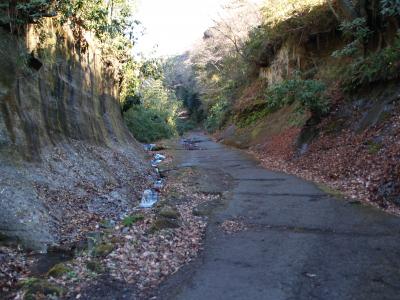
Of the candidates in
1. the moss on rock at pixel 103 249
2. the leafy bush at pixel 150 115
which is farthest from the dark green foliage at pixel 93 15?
the leafy bush at pixel 150 115

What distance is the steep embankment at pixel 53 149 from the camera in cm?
820

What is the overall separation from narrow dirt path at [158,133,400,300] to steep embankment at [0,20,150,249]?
322cm

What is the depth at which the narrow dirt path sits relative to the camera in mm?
5246

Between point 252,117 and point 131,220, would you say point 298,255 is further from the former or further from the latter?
point 252,117

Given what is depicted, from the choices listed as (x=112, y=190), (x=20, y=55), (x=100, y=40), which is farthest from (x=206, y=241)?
(x=100, y=40)

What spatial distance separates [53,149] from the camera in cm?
1118

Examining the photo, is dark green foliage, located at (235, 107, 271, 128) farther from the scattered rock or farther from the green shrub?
the green shrub

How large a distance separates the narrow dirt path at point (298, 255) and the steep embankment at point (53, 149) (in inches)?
127

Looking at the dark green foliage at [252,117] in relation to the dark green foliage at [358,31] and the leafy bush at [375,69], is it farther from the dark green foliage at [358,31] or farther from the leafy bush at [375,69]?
the leafy bush at [375,69]

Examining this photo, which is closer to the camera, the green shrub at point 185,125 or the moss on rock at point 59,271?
the moss on rock at point 59,271

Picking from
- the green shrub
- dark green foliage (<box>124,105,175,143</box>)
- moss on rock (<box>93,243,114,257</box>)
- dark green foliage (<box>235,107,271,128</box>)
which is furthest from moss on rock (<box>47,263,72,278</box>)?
the green shrub

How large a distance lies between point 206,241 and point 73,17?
386 inches

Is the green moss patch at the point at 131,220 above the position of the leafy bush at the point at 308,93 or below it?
below

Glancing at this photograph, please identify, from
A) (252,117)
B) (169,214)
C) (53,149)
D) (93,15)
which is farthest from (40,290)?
(252,117)
